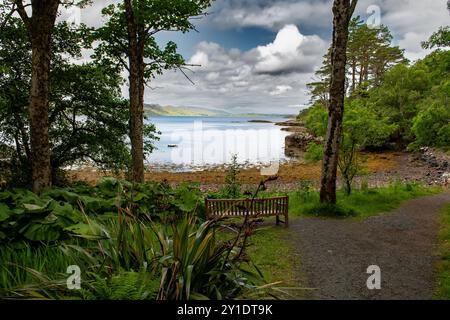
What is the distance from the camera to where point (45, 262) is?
340 centimetres

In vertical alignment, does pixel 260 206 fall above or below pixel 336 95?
below

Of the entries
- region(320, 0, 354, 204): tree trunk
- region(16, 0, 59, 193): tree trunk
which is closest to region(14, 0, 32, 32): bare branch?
region(16, 0, 59, 193): tree trunk

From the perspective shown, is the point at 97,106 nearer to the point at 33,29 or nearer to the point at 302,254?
the point at 33,29

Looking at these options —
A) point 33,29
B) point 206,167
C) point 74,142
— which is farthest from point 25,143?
point 206,167

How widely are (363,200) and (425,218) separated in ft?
7.06

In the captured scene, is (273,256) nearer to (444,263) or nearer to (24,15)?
(444,263)

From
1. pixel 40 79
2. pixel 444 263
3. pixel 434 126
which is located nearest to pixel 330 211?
pixel 444 263

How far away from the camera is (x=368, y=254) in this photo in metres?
6.17

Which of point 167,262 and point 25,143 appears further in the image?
point 25,143

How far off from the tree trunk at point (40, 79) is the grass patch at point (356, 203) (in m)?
6.92

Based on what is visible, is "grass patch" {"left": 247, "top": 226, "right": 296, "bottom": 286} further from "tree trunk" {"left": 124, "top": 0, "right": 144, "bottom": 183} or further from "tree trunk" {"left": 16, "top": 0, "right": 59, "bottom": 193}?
"tree trunk" {"left": 16, "top": 0, "right": 59, "bottom": 193}

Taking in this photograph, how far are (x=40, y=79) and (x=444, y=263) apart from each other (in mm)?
8309

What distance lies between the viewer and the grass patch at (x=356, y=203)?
31.5 feet

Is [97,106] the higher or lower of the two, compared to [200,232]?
higher
